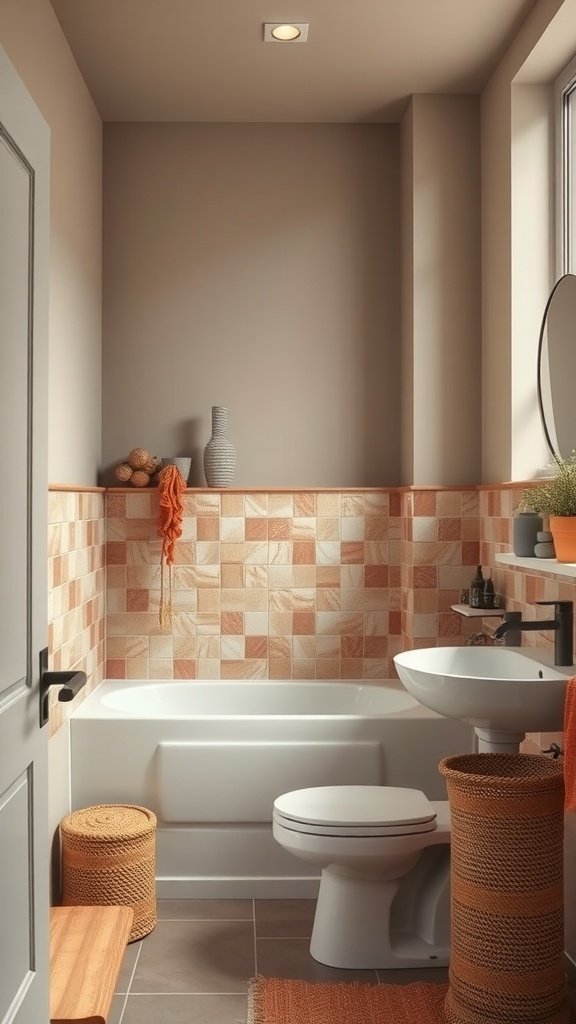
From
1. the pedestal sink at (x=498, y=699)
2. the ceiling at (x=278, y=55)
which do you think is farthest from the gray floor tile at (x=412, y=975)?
the ceiling at (x=278, y=55)

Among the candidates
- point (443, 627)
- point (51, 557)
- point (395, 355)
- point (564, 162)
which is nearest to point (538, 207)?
point (564, 162)

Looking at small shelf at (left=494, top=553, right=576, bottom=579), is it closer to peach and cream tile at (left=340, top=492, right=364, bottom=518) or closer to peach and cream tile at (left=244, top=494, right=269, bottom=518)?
peach and cream tile at (left=340, top=492, right=364, bottom=518)

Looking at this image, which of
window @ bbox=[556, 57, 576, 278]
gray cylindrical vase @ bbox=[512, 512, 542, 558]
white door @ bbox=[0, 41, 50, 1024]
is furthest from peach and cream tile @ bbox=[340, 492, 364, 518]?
white door @ bbox=[0, 41, 50, 1024]

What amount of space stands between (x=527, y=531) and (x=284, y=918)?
1476 millimetres

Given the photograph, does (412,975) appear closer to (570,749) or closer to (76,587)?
(570,749)

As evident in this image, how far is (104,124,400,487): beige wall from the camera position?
4191mm

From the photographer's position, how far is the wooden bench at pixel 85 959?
2.24 m

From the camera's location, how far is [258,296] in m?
4.21

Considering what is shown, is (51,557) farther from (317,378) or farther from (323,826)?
(317,378)

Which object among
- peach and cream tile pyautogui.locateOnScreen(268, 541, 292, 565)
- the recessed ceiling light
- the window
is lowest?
peach and cream tile pyautogui.locateOnScreen(268, 541, 292, 565)

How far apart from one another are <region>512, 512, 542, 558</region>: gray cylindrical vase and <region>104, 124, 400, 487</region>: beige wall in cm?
149

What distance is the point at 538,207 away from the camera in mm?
3531

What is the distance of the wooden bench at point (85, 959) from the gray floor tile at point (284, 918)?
1.56 ft

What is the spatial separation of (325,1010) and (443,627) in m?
1.73
